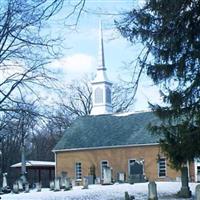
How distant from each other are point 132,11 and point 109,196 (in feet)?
61.2

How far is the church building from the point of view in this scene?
49062mm

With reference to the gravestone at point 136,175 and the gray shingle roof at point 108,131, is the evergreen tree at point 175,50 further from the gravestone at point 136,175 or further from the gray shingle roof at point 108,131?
the gray shingle roof at point 108,131

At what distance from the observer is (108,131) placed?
54.8 metres

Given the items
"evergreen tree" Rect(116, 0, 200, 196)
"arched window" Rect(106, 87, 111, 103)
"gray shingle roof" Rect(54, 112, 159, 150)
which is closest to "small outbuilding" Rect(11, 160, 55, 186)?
"gray shingle roof" Rect(54, 112, 159, 150)

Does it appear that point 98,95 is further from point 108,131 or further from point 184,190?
point 184,190

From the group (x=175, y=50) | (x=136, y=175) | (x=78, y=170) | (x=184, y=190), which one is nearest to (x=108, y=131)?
(x=78, y=170)

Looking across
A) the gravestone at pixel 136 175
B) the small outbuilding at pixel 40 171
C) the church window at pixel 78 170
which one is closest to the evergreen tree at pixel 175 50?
the gravestone at pixel 136 175

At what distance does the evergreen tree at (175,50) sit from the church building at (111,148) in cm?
2615

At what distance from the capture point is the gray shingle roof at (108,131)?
51.7 m

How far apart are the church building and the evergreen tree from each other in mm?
26154

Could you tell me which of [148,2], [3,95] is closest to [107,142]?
[3,95]

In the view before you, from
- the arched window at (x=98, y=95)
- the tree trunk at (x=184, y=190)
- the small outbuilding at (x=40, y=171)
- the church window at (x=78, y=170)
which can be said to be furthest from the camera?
the arched window at (x=98, y=95)

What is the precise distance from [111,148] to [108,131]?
286 cm

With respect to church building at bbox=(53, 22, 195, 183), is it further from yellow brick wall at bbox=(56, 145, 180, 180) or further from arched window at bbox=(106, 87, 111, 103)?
arched window at bbox=(106, 87, 111, 103)
